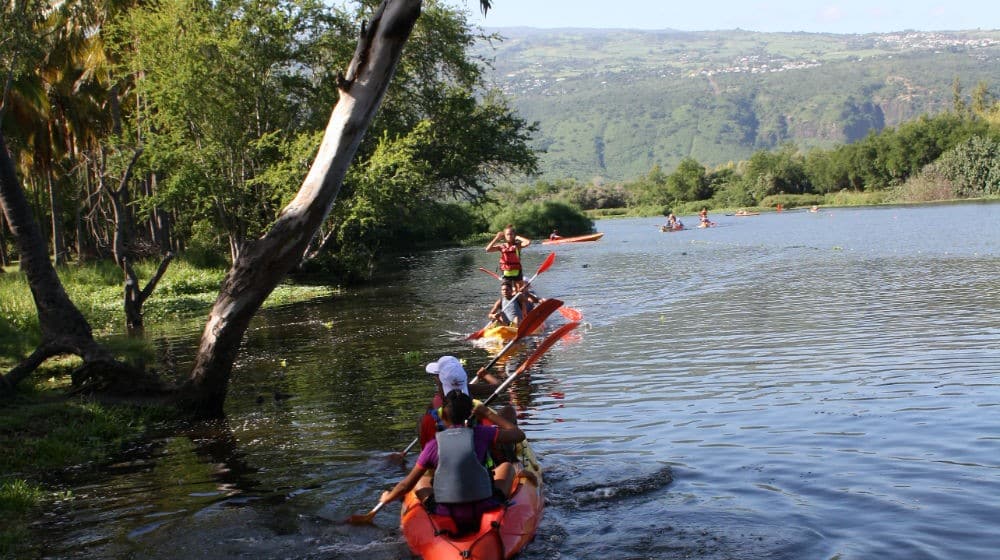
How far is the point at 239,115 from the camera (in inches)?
1257

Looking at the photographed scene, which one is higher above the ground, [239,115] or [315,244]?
[239,115]

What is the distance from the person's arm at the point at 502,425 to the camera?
838cm

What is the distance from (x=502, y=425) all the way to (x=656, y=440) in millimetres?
2939

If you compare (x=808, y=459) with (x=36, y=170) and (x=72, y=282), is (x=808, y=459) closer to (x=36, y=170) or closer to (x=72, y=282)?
(x=72, y=282)

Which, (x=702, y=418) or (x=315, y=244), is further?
(x=315, y=244)

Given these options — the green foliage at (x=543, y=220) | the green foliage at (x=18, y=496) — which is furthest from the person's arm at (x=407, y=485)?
the green foliage at (x=543, y=220)

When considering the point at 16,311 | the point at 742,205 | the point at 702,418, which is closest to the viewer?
the point at 702,418

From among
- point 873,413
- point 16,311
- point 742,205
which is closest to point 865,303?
point 873,413

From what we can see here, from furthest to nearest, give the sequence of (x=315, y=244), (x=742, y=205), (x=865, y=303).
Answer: (x=742, y=205), (x=315, y=244), (x=865, y=303)

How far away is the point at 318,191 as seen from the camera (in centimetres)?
1130

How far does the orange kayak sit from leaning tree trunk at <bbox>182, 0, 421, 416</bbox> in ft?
14.7

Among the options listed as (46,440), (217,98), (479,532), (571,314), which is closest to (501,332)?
(571,314)

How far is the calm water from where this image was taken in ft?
26.4

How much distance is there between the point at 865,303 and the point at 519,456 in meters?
15.8
